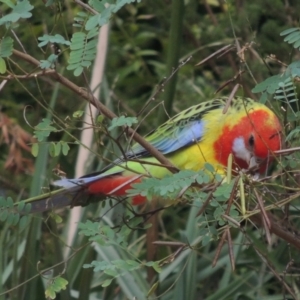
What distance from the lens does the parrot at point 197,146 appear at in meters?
1.40

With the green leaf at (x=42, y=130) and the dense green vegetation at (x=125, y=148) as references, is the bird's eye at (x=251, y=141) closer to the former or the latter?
the dense green vegetation at (x=125, y=148)

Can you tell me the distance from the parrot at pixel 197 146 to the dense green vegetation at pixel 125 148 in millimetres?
63

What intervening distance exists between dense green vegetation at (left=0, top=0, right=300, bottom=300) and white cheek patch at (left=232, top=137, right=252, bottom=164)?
12 cm

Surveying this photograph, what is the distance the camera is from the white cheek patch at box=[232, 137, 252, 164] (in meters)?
1.52

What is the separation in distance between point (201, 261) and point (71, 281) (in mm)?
377

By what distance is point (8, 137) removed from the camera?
7.07 feet

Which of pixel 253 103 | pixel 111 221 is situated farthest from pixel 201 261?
pixel 253 103

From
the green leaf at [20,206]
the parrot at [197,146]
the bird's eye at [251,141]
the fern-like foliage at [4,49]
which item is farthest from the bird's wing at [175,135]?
the fern-like foliage at [4,49]

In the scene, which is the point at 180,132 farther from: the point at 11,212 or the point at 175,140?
the point at 11,212

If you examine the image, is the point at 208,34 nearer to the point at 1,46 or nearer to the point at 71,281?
the point at 71,281

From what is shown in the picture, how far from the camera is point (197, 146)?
5.15 feet

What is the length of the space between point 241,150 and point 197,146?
0.10 metres

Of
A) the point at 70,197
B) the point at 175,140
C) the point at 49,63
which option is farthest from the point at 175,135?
the point at 49,63

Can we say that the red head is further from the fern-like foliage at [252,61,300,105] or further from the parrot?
the fern-like foliage at [252,61,300,105]
